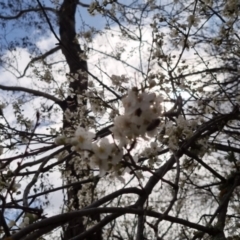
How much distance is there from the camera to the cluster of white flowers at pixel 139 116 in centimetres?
122

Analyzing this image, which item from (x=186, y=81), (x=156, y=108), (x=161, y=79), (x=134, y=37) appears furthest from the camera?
(x=134, y=37)

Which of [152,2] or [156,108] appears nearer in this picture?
[156,108]

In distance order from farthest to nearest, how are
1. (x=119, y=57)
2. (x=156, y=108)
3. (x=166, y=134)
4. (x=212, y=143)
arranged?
(x=119, y=57) → (x=212, y=143) → (x=166, y=134) → (x=156, y=108)

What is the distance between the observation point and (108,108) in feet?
10.6

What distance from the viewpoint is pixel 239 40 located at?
A: 11.0 feet

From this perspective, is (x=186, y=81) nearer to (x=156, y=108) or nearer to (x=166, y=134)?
(x=166, y=134)

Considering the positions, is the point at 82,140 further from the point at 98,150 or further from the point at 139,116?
the point at 139,116

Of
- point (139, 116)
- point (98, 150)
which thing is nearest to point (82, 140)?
point (98, 150)

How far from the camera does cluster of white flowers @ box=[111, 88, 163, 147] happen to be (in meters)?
1.22

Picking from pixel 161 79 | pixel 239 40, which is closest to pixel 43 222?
pixel 161 79

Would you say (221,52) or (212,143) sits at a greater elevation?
(221,52)

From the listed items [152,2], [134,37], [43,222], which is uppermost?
[152,2]

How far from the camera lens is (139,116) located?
4.00 feet

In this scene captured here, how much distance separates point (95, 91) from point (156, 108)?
222 cm
